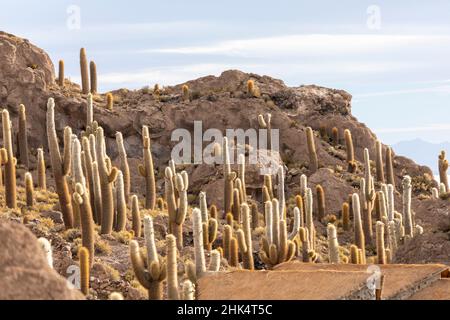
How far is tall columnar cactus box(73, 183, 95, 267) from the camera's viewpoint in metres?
25.8

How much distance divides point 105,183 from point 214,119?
20.8 metres

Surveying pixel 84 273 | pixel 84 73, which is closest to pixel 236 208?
pixel 84 73

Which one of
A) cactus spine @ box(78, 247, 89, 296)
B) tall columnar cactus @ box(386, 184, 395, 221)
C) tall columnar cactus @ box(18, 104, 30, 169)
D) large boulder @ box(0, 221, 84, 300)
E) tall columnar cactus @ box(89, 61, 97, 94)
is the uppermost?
tall columnar cactus @ box(89, 61, 97, 94)

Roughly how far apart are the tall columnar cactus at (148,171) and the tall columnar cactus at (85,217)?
8342mm

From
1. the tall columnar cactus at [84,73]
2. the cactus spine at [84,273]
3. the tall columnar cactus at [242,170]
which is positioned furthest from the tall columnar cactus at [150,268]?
the tall columnar cactus at [84,73]

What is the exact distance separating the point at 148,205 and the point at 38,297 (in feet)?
93.6

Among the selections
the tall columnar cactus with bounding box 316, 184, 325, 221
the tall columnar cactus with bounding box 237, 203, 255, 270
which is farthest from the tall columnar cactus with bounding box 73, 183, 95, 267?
the tall columnar cactus with bounding box 316, 184, 325, 221

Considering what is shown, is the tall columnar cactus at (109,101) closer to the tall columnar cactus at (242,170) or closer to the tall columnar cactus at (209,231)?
the tall columnar cactus at (242,170)

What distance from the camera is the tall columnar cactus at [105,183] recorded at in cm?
2892

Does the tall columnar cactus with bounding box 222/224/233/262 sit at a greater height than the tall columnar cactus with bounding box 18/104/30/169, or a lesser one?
lesser

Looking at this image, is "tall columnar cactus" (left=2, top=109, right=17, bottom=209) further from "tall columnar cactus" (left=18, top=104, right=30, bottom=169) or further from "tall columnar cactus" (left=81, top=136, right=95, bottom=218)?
"tall columnar cactus" (left=18, top=104, right=30, bottom=169)

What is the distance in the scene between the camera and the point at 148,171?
35.9 m

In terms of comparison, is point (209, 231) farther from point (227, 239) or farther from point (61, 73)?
point (61, 73)

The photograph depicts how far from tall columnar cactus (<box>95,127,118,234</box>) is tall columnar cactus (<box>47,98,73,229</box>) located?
91 centimetres
